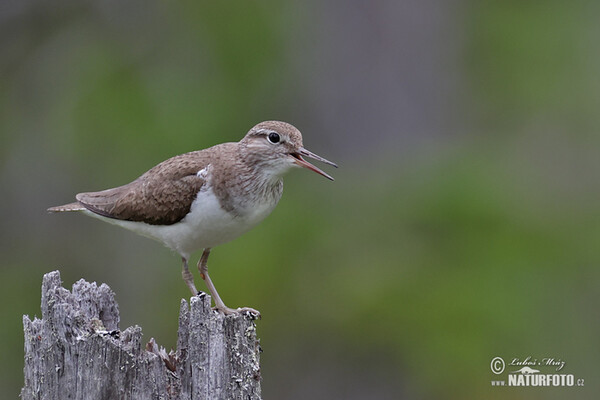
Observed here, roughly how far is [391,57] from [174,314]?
4.85 m

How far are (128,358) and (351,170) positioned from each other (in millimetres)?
7424

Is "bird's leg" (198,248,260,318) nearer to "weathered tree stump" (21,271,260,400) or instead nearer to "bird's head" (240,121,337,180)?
"weathered tree stump" (21,271,260,400)

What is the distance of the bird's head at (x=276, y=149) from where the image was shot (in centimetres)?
764

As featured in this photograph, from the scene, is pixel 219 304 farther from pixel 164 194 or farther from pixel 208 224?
pixel 164 194

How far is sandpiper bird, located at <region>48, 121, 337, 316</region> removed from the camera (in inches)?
300

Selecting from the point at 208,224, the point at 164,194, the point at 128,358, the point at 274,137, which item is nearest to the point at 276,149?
the point at 274,137

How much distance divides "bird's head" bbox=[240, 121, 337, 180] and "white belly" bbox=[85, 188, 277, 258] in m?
0.33

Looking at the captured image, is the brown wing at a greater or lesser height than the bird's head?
lesser

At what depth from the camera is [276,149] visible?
7.69m

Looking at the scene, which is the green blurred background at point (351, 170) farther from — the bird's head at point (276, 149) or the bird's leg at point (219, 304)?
the bird's head at point (276, 149)

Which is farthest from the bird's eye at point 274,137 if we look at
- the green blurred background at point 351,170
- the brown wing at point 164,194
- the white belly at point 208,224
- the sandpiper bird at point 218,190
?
the green blurred background at point 351,170

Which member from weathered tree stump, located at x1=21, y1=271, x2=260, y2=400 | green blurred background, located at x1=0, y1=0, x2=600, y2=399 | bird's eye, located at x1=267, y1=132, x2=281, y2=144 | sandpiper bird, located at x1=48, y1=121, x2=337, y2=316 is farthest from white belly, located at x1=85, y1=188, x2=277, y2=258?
green blurred background, located at x1=0, y1=0, x2=600, y2=399

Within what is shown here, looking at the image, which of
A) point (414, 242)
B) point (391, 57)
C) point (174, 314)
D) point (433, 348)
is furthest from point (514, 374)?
point (391, 57)

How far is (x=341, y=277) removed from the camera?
38.9ft
